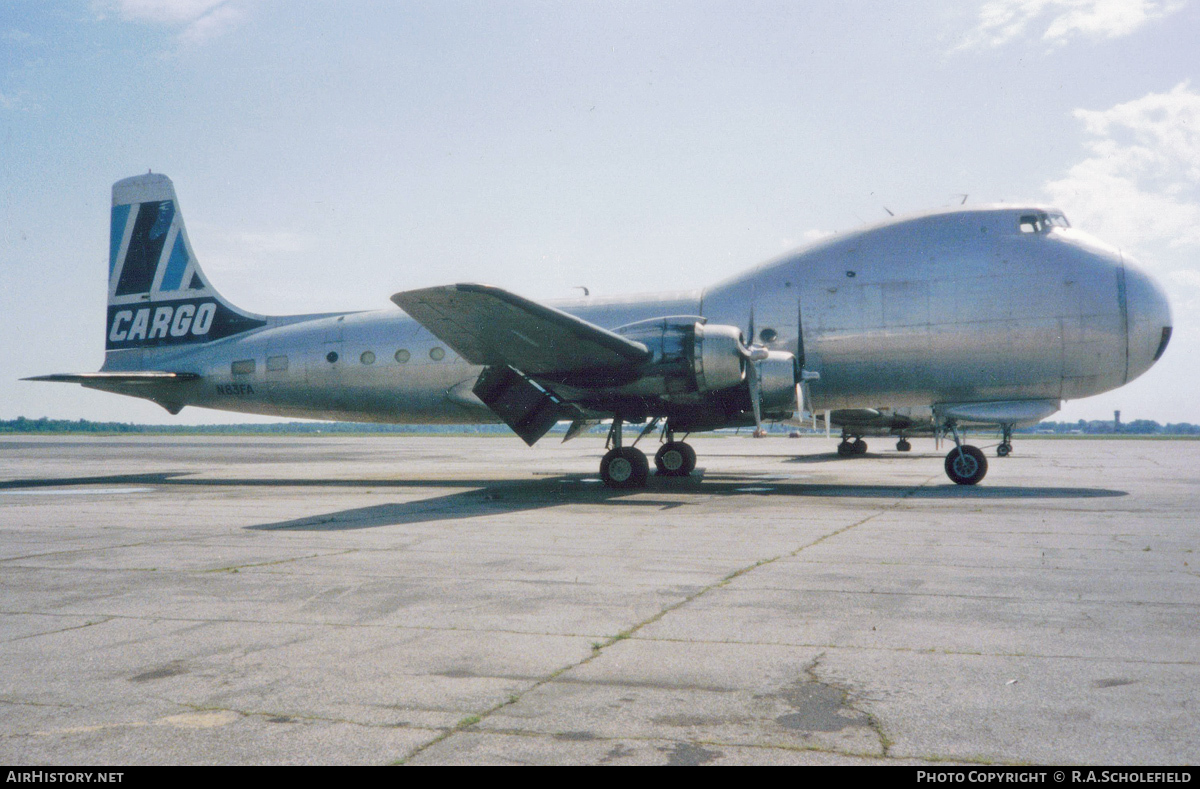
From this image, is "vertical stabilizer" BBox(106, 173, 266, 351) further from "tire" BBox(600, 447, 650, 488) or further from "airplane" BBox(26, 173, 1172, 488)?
"tire" BBox(600, 447, 650, 488)

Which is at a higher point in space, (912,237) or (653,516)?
(912,237)

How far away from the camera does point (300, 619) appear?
18.4ft

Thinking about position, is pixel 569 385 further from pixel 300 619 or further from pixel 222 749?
pixel 222 749

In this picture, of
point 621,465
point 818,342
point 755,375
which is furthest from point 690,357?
point 818,342

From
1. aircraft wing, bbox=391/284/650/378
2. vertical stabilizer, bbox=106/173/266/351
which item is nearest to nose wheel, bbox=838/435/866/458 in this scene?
aircraft wing, bbox=391/284/650/378

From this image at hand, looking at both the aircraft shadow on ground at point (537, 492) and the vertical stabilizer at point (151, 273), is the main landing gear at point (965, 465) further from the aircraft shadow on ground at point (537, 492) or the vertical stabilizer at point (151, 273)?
the vertical stabilizer at point (151, 273)

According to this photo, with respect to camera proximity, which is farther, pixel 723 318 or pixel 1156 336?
pixel 723 318

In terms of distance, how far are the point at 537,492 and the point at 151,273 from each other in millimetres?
14124

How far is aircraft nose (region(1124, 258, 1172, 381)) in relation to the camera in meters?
16.1

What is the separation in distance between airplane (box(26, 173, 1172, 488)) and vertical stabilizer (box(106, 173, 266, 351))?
3227mm

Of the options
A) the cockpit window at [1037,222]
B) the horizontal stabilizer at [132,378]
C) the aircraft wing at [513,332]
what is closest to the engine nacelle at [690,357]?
the aircraft wing at [513,332]

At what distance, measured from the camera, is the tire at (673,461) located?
19594 mm
